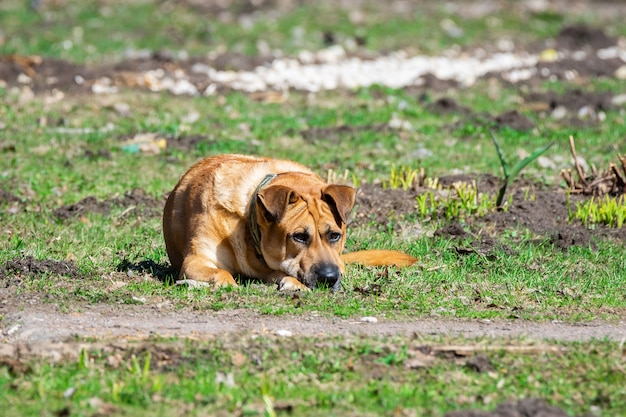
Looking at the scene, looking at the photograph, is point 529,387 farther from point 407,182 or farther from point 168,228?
point 407,182

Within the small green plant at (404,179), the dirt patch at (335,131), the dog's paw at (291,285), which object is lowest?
the dog's paw at (291,285)

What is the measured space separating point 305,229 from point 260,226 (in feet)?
1.42

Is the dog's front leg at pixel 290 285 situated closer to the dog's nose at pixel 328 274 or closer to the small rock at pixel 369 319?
the dog's nose at pixel 328 274

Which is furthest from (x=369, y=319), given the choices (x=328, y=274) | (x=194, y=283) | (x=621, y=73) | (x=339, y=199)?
(x=621, y=73)

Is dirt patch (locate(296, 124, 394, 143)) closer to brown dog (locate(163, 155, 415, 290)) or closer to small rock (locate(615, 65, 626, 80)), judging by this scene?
brown dog (locate(163, 155, 415, 290))

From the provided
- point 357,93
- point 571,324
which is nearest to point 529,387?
point 571,324

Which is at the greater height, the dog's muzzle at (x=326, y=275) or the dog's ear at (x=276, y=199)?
the dog's ear at (x=276, y=199)

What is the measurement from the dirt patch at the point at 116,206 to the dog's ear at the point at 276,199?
3323mm

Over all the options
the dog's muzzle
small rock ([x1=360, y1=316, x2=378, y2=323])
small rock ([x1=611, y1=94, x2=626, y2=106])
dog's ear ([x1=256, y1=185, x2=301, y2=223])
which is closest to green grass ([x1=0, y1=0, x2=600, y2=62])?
small rock ([x1=611, y1=94, x2=626, y2=106])

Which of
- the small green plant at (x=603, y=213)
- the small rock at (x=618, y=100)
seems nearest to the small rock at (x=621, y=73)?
the small rock at (x=618, y=100)

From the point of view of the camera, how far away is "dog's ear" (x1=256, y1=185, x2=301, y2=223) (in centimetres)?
789

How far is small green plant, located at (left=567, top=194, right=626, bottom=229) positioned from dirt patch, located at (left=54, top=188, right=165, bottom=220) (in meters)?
4.22

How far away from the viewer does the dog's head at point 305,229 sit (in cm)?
797

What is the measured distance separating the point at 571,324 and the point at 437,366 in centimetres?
163
